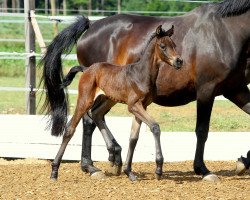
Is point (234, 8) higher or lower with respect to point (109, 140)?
higher

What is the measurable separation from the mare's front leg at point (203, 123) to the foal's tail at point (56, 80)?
4.66 ft

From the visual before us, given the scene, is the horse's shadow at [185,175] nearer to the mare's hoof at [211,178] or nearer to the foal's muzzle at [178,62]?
the mare's hoof at [211,178]

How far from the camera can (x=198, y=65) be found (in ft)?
24.1

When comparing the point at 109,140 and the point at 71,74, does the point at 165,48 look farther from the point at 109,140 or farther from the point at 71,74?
the point at 109,140

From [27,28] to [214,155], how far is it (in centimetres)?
343

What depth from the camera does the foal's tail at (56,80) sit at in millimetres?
7777

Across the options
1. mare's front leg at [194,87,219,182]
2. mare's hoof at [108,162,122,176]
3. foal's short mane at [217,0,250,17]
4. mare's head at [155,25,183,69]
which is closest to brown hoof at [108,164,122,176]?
mare's hoof at [108,162,122,176]

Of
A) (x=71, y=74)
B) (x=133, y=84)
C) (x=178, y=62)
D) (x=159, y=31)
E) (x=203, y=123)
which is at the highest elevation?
(x=159, y=31)

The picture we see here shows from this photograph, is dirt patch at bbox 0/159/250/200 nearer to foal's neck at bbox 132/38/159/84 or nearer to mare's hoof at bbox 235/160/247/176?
mare's hoof at bbox 235/160/247/176

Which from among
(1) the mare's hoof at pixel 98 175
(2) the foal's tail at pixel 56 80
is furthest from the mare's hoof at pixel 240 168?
(2) the foal's tail at pixel 56 80

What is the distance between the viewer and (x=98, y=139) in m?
8.93

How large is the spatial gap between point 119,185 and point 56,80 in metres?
1.73

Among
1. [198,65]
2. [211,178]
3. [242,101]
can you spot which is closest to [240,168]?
[211,178]

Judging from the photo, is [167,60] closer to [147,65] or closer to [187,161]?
[147,65]
